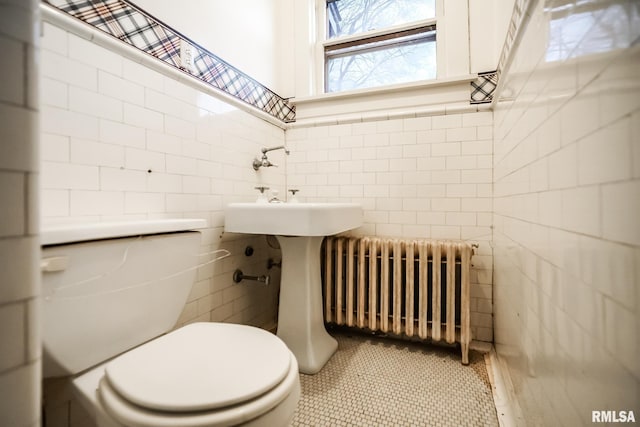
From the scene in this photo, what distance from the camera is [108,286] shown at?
762 millimetres

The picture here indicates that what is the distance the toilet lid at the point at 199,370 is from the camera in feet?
1.94

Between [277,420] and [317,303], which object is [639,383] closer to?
[277,420]

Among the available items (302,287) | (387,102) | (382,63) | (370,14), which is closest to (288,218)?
(302,287)

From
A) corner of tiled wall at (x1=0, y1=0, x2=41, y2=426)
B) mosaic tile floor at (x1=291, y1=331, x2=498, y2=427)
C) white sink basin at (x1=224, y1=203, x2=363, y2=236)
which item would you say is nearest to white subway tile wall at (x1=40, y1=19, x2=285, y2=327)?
white sink basin at (x1=224, y1=203, x2=363, y2=236)

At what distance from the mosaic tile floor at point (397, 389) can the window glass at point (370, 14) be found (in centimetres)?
202

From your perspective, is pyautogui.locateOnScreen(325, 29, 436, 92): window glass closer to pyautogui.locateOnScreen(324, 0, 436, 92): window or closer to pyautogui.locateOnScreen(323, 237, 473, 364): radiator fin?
pyautogui.locateOnScreen(324, 0, 436, 92): window

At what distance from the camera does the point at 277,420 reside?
0.65 metres

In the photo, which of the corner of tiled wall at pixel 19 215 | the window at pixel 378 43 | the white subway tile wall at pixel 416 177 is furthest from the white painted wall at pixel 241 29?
the corner of tiled wall at pixel 19 215

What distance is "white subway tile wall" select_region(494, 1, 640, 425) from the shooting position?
39cm

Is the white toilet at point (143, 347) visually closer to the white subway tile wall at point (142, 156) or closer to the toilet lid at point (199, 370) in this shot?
the toilet lid at point (199, 370)

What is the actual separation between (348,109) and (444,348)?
1.55 metres

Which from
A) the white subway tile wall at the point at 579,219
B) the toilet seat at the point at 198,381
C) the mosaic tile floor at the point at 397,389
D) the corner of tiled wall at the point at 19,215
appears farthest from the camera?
the mosaic tile floor at the point at 397,389

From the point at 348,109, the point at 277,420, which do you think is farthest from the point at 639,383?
the point at 348,109

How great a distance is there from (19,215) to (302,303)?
1.24 metres
